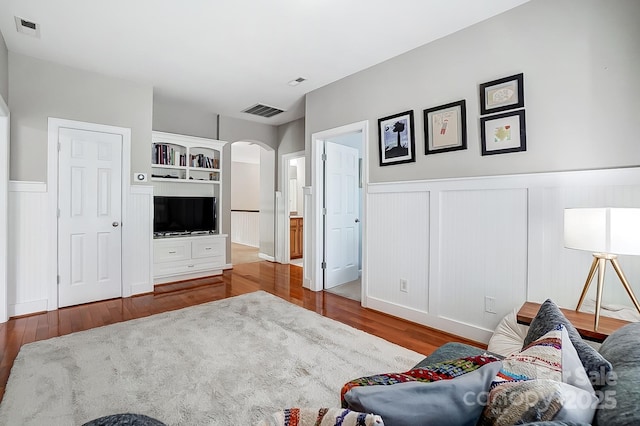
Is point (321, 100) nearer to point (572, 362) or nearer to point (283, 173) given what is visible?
point (283, 173)

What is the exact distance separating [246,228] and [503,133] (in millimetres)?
7331

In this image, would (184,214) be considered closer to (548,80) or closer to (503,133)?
(503,133)

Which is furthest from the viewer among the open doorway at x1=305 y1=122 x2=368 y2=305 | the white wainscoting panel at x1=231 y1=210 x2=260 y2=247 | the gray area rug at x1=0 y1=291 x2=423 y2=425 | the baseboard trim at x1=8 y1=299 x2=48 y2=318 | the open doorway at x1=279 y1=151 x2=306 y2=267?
the white wainscoting panel at x1=231 y1=210 x2=260 y2=247

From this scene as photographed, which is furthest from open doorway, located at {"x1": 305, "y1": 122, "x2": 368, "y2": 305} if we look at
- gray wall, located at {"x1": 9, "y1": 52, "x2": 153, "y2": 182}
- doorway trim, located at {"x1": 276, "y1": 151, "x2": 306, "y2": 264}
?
gray wall, located at {"x1": 9, "y1": 52, "x2": 153, "y2": 182}

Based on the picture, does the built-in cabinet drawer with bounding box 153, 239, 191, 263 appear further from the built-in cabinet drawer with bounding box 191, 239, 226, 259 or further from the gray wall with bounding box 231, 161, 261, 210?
the gray wall with bounding box 231, 161, 261, 210

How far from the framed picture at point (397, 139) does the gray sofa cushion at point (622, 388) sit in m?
2.29

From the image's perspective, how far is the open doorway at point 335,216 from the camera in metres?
4.05

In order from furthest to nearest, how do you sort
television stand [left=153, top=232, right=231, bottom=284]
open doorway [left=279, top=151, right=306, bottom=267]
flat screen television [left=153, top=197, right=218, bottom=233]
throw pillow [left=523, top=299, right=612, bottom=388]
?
open doorway [left=279, top=151, right=306, bottom=267] → flat screen television [left=153, top=197, right=218, bottom=233] → television stand [left=153, top=232, right=231, bottom=284] → throw pillow [left=523, top=299, right=612, bottom=388]

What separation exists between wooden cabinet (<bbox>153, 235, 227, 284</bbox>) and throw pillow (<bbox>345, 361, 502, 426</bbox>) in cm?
426

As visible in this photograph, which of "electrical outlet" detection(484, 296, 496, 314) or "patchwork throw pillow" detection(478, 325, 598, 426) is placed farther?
"electrical outlet" detection(484, 296, 496, 314)

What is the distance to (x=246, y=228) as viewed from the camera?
8719mm

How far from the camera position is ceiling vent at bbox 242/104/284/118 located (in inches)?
188

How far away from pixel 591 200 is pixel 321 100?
A: 2.97 m

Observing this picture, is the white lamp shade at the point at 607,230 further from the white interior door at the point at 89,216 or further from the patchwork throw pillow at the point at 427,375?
the white interior door at the point at 89,216
